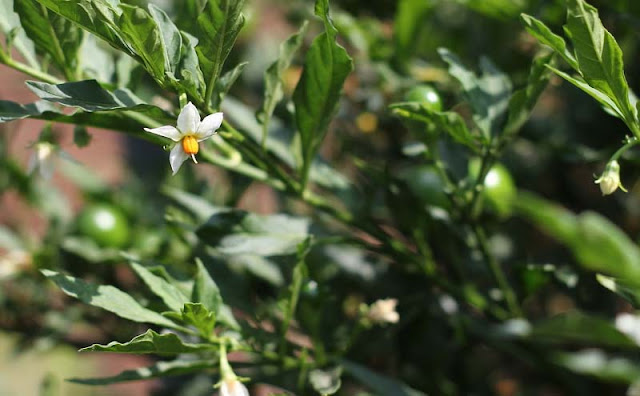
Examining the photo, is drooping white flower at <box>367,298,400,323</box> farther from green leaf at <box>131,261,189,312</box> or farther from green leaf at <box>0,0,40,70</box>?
green leaf at <box>0,0,40,70</box>

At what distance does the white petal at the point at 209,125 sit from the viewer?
0.56 metres

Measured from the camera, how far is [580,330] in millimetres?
708

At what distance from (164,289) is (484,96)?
362 mm

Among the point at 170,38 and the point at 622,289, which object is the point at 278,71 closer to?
the point at 170,38

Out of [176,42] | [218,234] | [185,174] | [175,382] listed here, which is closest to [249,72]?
[185,174]

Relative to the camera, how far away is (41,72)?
0.66 m

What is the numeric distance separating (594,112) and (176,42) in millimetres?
733

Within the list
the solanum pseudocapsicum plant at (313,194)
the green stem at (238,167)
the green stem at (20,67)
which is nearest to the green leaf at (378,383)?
the solanum pseudocapsicum plant at (313,194)

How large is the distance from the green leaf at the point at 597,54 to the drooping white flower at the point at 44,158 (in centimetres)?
52

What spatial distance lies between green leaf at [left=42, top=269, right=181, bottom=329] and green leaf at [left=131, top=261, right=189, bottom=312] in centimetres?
3

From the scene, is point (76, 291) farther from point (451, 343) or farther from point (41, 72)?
point (451, 343)

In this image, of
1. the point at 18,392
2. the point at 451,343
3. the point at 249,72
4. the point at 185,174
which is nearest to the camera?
the point at 451,343

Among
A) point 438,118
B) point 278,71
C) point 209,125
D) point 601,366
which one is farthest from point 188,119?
point 601,366

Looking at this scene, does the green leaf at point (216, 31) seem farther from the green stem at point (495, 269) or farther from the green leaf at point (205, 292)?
the green stem at point (495, 269)
